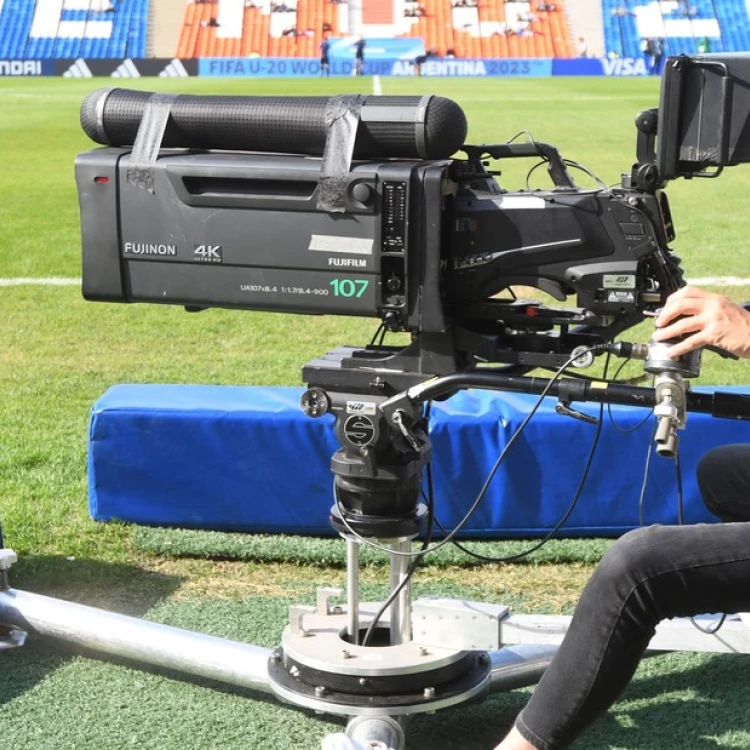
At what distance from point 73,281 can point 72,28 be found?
44972 mm

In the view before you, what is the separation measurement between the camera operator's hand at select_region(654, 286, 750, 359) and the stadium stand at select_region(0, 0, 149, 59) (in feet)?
163

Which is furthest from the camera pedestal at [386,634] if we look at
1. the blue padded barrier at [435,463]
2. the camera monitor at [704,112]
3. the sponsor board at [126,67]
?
the sponsor board at [126,67]

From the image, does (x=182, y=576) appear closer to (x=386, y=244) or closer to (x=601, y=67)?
(x=386, y=244)

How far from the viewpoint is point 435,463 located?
4352 millimetres

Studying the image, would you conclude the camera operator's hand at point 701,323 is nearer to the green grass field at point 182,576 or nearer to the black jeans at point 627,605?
the black jeans at point 627,605

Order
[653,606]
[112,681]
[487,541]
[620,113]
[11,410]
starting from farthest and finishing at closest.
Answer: [620,113], [11,410], [487,541], [112,681], [653,606]

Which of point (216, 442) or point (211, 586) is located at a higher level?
point (216, 442)

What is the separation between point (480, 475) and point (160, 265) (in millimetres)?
1869

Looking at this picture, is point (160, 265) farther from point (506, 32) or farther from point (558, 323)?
point (506, 32)

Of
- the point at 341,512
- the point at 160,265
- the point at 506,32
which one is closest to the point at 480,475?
the point at 341,512

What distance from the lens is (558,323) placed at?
2.71 metres

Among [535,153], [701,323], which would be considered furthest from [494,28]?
[701,323]

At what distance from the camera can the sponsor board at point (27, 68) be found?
158 ft

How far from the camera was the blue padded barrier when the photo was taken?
434 cm
